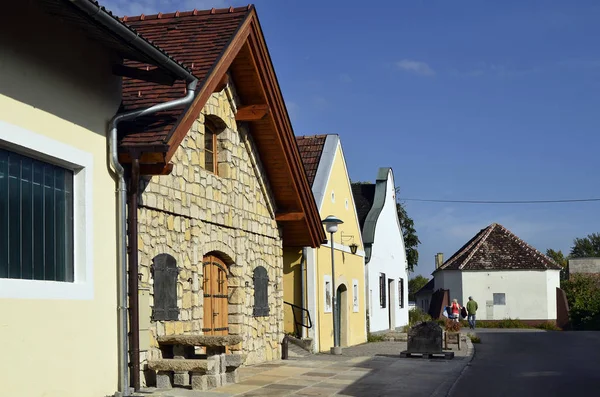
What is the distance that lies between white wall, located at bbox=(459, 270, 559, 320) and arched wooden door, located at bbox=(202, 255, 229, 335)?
119ft

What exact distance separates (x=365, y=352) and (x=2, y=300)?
50.4 ft

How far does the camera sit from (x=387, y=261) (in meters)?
34.9

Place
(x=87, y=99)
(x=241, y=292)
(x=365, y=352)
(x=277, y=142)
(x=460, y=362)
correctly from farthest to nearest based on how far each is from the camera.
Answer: (x=365, y=352) < (x=460, y=362) < (x=277, y=142) < (x=241, y=292) < (x=87, y=99)

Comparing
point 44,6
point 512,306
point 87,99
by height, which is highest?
point 44,6

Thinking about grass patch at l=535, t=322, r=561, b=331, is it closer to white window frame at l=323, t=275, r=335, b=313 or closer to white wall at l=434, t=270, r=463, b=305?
white wall at l=434, t=270, r=463, b=305

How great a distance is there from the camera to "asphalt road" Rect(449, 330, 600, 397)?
541 inches

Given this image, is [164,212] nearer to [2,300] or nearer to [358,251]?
[2,300]

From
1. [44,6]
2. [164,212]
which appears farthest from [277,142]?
[44,6]

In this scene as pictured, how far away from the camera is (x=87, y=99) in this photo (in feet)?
33.4

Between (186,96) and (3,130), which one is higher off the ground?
(186,96)

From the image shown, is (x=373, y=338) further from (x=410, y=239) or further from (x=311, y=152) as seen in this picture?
(x=410, y=239)

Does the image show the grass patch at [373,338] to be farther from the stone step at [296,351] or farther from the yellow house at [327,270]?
the stone step at [296,351]

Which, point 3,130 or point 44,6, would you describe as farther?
point 44,6

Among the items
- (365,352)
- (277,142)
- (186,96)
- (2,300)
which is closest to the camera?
(2,300)
